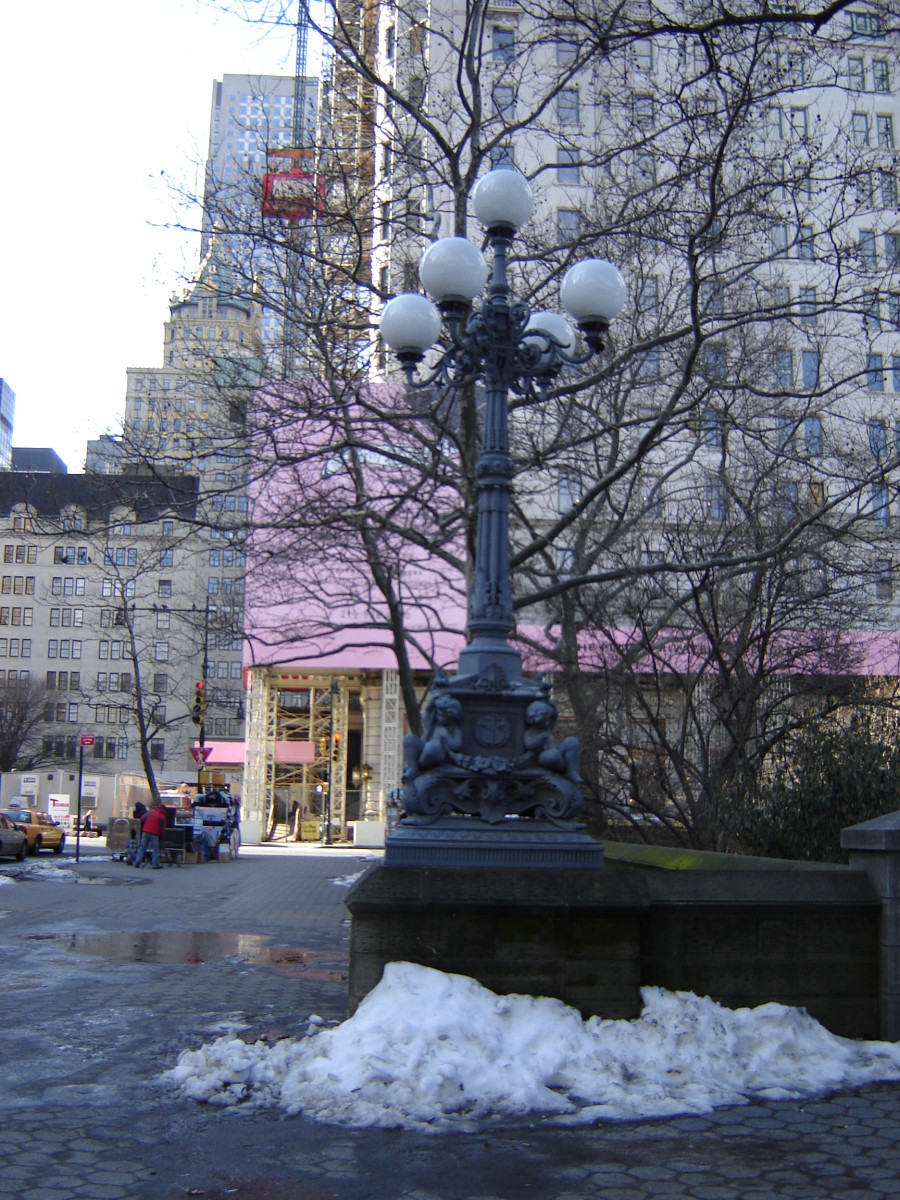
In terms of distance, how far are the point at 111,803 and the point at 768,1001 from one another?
53.1 m

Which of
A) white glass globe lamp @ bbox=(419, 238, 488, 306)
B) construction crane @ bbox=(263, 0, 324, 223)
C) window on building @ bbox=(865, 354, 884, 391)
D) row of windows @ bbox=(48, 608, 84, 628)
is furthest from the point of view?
row of windows @ bbox=(48, 608, 84, 628)

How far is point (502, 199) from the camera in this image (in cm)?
902

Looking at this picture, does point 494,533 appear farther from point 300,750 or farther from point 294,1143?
point 300,750

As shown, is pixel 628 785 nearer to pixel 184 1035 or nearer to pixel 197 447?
pixel 197 447

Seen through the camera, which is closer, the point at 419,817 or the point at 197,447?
the point at 419,817

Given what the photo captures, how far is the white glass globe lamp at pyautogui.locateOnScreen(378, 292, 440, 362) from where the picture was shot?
884 cm

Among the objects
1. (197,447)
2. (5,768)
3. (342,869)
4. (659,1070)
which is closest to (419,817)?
(659,1070)

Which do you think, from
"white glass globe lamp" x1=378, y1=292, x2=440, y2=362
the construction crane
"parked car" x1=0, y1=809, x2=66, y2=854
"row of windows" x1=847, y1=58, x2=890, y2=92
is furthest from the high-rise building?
"white glass globe lamp" x1=378, y1=292, x2=440, y2=362

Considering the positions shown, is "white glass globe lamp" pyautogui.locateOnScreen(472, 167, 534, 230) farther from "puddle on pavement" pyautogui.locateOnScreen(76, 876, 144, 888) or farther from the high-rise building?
the high-rise building

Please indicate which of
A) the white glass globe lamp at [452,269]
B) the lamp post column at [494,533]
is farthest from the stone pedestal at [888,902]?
the white glass globe lamp at [452,269]

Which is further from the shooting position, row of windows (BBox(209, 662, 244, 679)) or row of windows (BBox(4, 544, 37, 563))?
row of windows (BBox(4, 544, 37, 563))

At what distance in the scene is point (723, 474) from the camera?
50.8 ft

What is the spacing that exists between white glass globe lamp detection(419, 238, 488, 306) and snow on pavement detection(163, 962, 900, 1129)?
4.85m

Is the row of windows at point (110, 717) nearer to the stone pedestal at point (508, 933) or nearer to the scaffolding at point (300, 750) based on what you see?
the scaffolding at point (300, 750)
